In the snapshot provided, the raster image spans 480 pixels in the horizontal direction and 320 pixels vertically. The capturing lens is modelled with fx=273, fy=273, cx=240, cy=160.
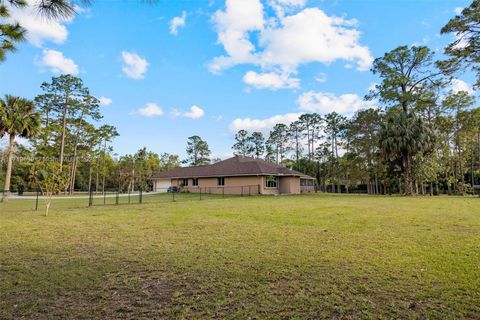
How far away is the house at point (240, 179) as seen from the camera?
28.6m

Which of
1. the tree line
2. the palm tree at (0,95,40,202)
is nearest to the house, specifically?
the tree line

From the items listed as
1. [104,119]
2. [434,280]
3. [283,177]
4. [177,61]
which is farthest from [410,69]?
[104,119]

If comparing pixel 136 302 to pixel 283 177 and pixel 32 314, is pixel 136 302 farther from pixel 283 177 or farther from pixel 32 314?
pixel 283 177

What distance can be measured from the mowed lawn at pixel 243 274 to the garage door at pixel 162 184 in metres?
29.8

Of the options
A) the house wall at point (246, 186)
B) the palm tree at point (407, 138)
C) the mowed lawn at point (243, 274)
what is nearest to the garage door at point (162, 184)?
the house wall at point (246, 186)

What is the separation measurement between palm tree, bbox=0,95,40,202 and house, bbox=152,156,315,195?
15236 millimetres

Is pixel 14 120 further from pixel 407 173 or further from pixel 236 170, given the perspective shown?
pixel 407 173

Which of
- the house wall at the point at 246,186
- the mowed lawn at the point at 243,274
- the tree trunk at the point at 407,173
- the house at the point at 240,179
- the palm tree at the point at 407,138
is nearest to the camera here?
the mowed lawn at the point at 243,274

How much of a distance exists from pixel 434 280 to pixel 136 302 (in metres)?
3.91

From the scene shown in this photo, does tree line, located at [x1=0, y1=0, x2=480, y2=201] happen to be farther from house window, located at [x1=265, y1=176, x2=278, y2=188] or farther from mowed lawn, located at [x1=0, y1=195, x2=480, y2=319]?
house window, located at [x1=265, y1=176, x2=278, y2=188]

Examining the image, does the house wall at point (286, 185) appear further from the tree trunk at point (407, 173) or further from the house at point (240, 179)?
the tree trunk at point (407, 173)

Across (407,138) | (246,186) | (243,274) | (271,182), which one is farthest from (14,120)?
(407,138)

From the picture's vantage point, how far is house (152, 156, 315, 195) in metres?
28.6

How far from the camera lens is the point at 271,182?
29.7 metres
